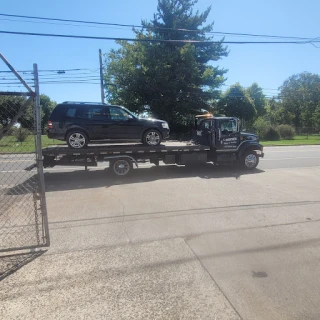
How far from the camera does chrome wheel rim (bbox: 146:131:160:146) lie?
33.5 feet

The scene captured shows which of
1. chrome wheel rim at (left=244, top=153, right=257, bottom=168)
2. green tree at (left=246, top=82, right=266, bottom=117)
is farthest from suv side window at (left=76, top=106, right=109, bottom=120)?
green tree at (left=246, top=82, right=266, bottom=117)

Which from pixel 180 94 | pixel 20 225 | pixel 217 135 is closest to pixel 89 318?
pixel 20 225

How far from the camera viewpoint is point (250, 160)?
37.1 feet

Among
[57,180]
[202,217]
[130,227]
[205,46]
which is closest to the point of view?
[130,227]

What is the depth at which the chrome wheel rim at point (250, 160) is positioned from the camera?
37.0ft

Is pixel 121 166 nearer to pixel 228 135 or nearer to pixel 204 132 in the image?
pixel 204 132

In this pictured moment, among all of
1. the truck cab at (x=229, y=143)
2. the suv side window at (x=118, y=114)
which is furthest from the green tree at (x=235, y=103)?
the suv side window at (x=118, y=114)

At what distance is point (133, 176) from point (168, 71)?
19827mm

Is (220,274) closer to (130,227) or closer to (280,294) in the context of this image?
(280,294)

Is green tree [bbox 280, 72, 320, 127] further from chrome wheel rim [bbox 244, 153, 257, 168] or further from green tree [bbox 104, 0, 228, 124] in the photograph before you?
chrome wheel rim [bbox 244, 153, 257, 168]

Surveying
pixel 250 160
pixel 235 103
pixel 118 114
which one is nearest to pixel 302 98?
pixel 235 103

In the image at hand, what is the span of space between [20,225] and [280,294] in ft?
14.1

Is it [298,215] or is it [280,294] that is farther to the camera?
[298,215]

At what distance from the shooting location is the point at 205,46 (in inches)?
1251
